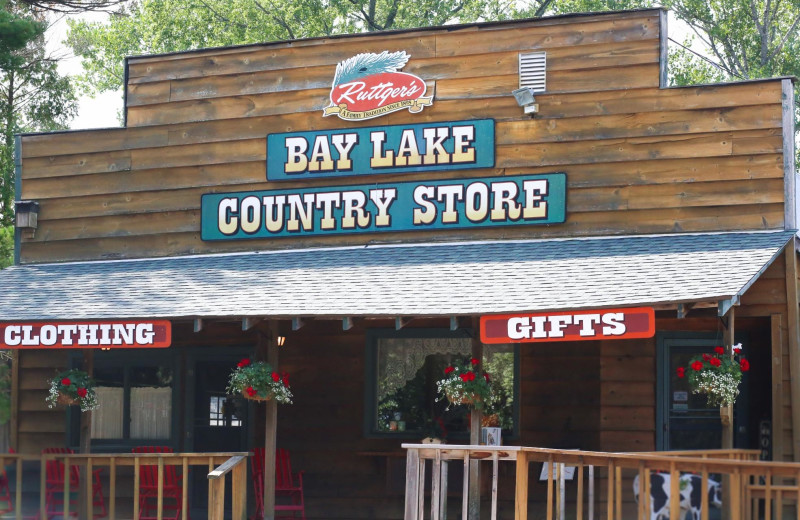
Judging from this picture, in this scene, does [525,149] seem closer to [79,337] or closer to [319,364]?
[319,364]

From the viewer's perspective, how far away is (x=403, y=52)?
1349cm

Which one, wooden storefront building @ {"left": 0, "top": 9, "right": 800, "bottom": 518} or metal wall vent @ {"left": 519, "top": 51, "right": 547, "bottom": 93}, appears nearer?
wooden storefront building @ {"left": 0, "top": 9, "right": 800, "bottom": 518}

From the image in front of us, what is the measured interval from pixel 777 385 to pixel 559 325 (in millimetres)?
2888

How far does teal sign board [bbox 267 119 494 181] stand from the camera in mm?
13086

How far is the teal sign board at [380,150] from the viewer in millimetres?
13086

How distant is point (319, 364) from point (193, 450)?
2.04m

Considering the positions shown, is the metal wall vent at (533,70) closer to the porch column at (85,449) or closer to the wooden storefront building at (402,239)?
the wooden storefront building at (402,239)

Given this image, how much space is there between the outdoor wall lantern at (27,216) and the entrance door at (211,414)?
2.97 metres

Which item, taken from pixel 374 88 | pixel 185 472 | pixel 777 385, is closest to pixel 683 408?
pixel 777 385

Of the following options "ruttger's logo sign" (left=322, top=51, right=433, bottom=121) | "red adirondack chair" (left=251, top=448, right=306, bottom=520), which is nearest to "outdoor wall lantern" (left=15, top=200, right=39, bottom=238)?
"ruttger's logo sign" (left=322, top=51, right=433, bottom=121)

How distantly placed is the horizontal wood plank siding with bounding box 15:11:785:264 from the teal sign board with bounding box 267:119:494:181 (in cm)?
11

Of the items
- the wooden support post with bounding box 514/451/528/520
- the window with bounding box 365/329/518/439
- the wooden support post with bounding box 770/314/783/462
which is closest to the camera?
the wooden support post with bounding box 514/451/528/520

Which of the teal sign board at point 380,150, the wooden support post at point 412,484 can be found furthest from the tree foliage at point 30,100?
the wooden support post at point 412,484

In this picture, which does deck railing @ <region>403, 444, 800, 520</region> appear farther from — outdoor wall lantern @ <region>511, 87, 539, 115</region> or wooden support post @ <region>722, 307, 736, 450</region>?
outdoor wall lantern @ <region>511, 87, 539, 115</region>
